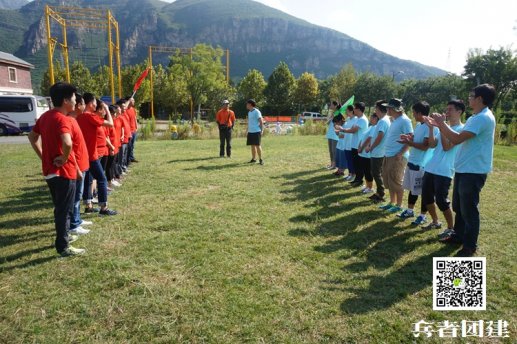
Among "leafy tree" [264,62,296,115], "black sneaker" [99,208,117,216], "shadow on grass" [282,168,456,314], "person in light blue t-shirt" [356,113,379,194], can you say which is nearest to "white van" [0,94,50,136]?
"black sneaker" [99,208,117,216]

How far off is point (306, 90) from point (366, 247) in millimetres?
49865

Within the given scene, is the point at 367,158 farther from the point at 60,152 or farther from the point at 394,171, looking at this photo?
the point at 60,152

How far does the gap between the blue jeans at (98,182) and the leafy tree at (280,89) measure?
155 feet

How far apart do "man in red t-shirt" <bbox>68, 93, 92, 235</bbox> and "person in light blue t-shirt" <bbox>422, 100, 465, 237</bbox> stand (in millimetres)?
4490

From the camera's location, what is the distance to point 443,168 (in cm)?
466

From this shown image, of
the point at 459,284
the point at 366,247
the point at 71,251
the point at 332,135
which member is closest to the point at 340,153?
the point at 332,135

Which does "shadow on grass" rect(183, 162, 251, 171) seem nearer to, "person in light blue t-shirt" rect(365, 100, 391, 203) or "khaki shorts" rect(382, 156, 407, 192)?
"person in light blue t-shirt" rect(365, 100, 391, 203)

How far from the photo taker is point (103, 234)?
15.9 ft

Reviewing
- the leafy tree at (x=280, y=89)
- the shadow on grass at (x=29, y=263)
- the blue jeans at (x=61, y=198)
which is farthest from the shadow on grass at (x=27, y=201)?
the leafy tree at (x=280, y=89)

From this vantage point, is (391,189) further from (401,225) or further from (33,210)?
(33,210)

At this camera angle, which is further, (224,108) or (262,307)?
(224,108)

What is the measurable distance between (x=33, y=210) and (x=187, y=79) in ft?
131

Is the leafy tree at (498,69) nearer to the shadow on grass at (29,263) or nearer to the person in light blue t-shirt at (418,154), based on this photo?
the person in light blue t-shirt at (418,154)

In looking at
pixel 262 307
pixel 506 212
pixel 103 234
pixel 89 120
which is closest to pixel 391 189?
pixel 506 212
